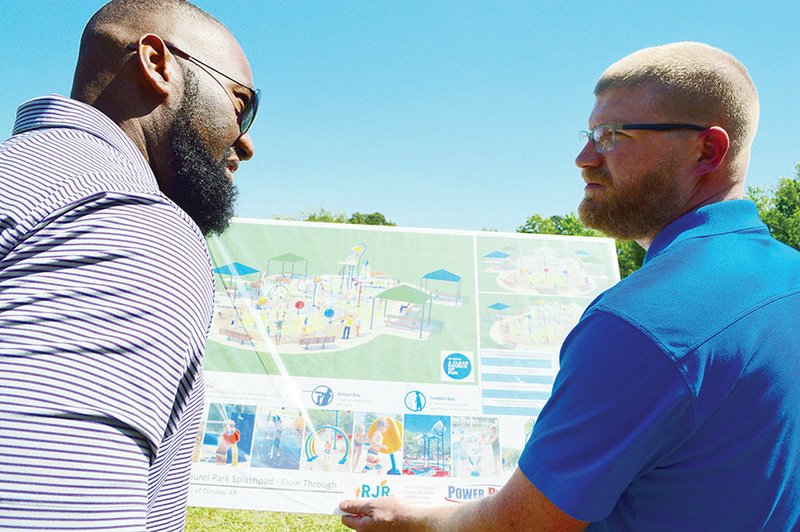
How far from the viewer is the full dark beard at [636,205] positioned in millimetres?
1729

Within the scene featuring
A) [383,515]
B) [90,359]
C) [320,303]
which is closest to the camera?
[90,359]

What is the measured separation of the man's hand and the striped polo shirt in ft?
4.19

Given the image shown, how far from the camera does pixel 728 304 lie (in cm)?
125

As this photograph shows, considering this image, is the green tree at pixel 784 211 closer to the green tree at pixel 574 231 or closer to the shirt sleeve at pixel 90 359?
the green tree at pixel 574 231

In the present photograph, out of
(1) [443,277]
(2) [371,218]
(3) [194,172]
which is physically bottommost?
(3) [194,172]

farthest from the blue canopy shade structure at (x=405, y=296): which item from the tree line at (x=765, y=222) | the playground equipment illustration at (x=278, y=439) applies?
the tree line at (x=765, y=222)

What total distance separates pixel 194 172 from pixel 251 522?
4333 mm

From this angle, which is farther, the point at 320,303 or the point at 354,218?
the point at 354,218

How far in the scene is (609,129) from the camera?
188 centimetres

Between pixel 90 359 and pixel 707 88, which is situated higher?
pixel 707 88

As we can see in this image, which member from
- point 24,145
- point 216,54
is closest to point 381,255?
point 216,54

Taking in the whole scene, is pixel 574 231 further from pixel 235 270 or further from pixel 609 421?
pixel 609 421

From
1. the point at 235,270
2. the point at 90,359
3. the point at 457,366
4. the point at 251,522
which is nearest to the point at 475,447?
the point at 457,366

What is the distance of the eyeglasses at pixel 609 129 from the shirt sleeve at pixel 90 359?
60.3 inches
